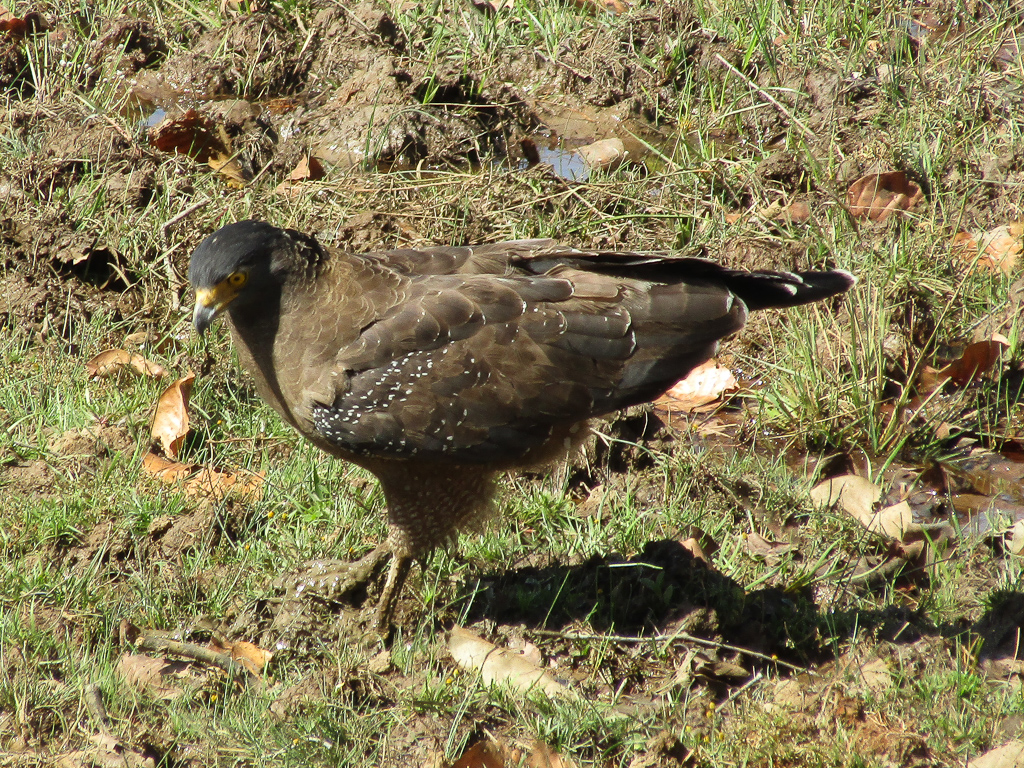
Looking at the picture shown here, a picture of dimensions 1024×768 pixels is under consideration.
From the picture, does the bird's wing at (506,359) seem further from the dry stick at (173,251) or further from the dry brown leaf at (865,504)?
the dry stick at (173,251)

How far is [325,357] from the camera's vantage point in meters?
3.85

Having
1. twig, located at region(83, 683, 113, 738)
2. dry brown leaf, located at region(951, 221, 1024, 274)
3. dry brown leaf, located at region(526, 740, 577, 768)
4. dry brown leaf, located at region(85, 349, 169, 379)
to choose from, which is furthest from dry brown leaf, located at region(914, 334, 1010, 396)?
twig, located at region(83, 683, 113, 738)

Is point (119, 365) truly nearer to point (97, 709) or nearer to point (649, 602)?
point (97, 709)

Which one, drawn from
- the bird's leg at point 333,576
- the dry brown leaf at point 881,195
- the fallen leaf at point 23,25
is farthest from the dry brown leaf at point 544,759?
the fallen leaf at point 23,25

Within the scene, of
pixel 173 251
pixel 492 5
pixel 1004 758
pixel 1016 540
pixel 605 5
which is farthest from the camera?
pixel 605 5

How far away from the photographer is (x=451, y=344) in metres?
3.87

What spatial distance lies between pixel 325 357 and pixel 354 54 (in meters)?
3.80

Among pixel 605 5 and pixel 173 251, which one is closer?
pixel 173 251

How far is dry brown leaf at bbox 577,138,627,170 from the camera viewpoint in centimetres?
650

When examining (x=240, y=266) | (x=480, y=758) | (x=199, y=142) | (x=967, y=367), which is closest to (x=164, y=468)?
(x=240, y=266)

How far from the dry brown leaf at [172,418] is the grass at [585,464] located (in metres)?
0.10

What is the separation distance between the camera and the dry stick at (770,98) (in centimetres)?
631

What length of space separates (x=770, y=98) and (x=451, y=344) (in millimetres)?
3722

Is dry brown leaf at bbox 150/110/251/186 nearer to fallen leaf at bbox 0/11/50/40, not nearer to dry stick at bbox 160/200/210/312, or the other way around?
dry stick at bbox 160/200/210/312
